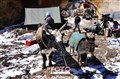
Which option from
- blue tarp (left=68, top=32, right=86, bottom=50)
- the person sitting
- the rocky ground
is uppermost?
blue tarp (left=68, top=32, right=86, bottom=50)

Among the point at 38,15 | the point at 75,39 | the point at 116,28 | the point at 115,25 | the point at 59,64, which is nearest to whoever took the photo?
the point at 75,39

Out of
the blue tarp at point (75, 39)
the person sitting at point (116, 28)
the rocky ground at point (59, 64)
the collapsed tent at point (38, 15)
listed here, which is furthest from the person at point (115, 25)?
the blue tarp at point (75, 39)

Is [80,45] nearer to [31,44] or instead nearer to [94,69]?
[94,69]

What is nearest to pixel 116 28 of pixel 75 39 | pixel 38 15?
pixel 38 15

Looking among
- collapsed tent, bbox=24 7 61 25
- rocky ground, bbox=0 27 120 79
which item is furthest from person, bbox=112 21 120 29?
collapsed tent, bbox=24 7 61 25

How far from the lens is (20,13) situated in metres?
21.4

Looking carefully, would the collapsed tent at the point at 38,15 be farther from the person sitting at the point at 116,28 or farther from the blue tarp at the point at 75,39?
the blue tarp at the point at 75,39

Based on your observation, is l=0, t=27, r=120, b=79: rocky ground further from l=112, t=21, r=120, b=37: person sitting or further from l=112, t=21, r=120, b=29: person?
l=112, t=21, r=120, b=29: person

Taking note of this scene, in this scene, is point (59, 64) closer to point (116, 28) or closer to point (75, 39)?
point (75, 39)

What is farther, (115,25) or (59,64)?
(115,25)

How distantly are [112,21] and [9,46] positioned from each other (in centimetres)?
632

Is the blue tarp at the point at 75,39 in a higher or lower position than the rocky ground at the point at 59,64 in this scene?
higher

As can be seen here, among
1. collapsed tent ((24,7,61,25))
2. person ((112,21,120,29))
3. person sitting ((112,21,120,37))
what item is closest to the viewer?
person sitting ((112,21,120,37))

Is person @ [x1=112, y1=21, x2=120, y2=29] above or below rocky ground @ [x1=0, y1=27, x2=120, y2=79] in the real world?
above
